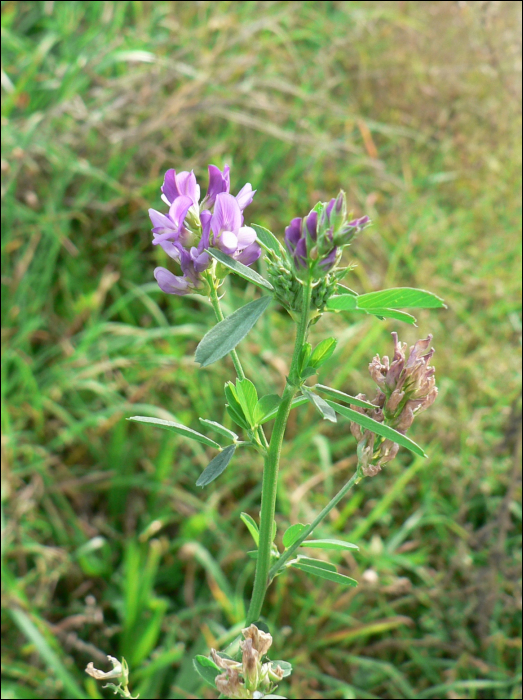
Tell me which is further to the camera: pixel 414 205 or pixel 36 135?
pixel 414 205

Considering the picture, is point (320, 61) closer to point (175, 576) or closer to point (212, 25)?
point (212, 25)

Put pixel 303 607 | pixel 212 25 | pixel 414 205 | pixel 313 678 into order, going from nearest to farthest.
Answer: pixel 313 678
pixel 303 607
pixel 212 25
pixel 414 205

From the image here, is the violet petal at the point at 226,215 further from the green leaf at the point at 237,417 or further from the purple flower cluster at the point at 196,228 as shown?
the green leaf at the point at 237,417

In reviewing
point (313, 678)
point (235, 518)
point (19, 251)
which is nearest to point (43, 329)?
point (19, 251)

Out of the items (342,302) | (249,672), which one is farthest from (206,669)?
(342,302)

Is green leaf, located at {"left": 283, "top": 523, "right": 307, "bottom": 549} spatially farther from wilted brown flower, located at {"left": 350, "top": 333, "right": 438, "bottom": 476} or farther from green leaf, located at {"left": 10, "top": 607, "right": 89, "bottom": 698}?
green leaf, located at {"left": 10, "top": 607, "right": 89, "bottom": 698}

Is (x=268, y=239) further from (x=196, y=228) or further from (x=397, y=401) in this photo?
(x=397, y=401)
